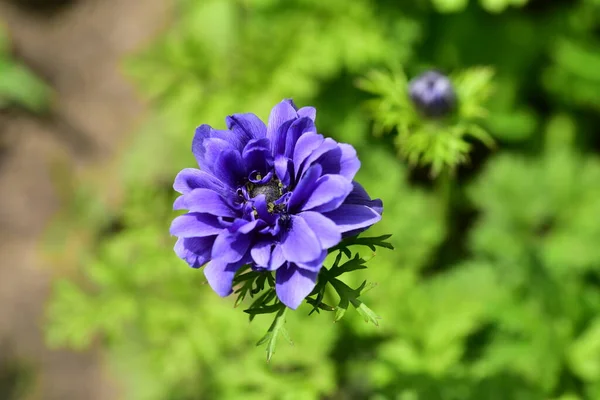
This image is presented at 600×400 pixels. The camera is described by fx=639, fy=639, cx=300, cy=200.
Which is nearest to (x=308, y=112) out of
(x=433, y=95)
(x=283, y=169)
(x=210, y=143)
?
(x=283, y=169)

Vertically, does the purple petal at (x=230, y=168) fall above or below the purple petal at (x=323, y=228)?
above

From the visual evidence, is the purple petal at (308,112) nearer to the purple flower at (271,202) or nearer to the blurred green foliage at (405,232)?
the purple flower at (271,202)

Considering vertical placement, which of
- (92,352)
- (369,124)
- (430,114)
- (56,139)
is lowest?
(430,114)

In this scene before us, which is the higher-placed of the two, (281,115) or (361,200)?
(281,115)

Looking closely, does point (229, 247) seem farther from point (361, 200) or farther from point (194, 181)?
point (361, 200)

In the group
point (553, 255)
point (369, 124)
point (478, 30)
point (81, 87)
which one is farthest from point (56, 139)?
point (553, 255)

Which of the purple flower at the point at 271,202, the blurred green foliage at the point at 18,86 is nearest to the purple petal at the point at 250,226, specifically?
the purple flower at the point at 271,202

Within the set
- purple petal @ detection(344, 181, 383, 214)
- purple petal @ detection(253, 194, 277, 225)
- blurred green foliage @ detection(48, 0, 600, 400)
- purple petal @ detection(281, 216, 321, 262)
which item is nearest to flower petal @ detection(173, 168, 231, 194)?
purple petal @ detection(253, 194, 277, 225)

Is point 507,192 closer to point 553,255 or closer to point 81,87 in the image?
point 553,255
